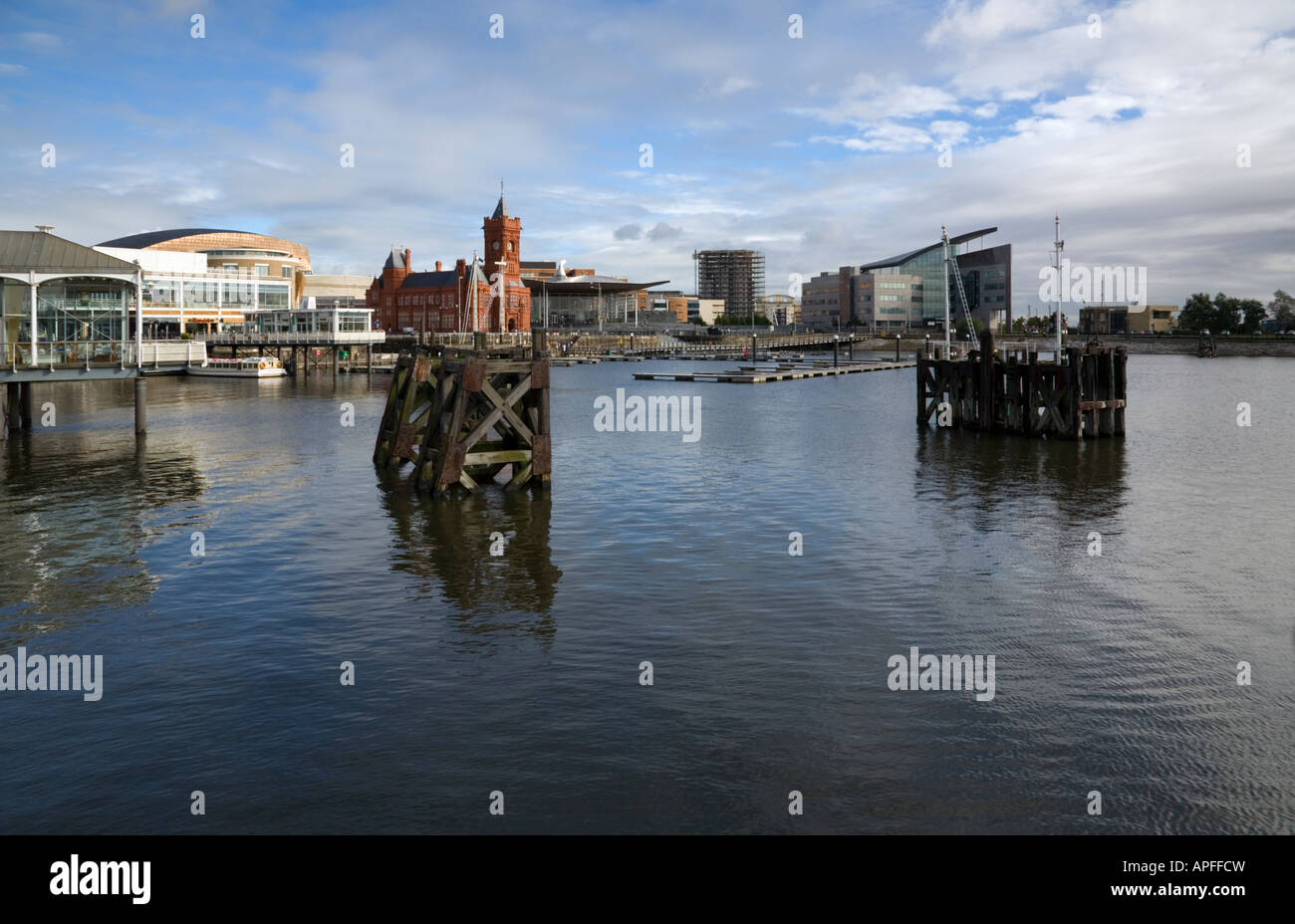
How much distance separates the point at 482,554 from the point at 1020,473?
22281mm

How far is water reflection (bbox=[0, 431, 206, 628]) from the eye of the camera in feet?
62.8

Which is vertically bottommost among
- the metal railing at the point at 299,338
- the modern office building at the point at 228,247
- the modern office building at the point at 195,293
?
the metal railing at the point at 299,338

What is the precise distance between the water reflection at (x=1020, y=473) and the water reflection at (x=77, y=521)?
2250 cm

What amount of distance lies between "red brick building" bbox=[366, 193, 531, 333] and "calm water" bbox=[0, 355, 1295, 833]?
145 meters

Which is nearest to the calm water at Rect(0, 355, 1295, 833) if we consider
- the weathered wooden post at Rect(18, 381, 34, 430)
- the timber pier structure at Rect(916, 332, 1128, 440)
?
the timber pier structure at Rect(916, 332, 1128, 440)

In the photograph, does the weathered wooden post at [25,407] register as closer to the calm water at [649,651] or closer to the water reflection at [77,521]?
the water reflection at [77,521]

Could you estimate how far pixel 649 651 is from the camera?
16062 millimetres

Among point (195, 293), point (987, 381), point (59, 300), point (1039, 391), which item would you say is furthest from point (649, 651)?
point (195, 293)

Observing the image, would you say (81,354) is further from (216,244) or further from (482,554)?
(216,244)

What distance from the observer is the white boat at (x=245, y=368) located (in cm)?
9906

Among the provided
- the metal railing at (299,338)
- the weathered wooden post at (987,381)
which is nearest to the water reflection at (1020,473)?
the weathered wooden post at (987,381)

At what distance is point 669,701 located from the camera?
13812 millimetres
